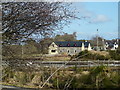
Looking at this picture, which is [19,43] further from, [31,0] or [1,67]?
[31,0]

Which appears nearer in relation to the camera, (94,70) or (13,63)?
(13,63)

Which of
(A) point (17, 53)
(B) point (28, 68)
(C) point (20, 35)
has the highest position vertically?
(C) point (20, 35)

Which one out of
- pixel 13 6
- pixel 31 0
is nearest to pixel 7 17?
pixel 13 6

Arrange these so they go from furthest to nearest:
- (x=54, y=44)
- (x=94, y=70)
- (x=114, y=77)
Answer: (x=94, y=70), (x=114, y=77), (x=54, y=44)

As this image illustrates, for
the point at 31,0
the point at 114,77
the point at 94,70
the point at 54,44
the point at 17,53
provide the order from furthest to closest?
the point at 94,70, the point at 114,77, the point at 54,44, the point at 17,53, the point at 31,0

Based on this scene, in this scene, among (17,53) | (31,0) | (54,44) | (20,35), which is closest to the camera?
(31,0)

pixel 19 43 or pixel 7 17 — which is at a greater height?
pixel 7 17

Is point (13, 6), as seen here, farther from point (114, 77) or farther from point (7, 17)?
point (114, 77)

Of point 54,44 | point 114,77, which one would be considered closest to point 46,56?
point 54,44

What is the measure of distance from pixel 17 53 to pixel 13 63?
0.95 ft

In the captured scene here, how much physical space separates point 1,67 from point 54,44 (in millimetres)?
1002

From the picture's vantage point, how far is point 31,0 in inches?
122

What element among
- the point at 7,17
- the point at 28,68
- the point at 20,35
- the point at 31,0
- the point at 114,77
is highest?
the point at 31,0

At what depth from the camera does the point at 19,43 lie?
3654mm
